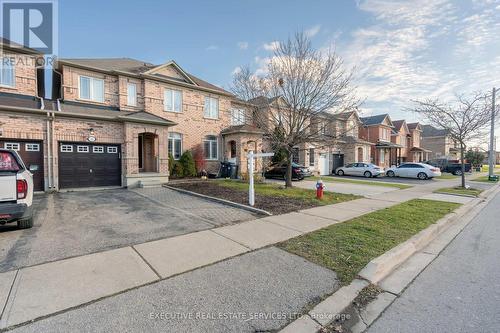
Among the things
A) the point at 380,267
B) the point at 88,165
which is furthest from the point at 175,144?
the point at 380,267

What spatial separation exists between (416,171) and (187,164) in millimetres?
21290

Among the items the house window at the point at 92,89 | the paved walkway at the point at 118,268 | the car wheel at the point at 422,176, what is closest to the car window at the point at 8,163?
the paved walkway at the point at 118,268

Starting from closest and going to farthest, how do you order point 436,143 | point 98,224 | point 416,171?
1. point 98,224
2. point 416,171
3. point 436,143

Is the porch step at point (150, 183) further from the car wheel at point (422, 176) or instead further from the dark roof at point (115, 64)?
the car wheel at point (422, 176)

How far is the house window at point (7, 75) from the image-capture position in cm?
A: 1227

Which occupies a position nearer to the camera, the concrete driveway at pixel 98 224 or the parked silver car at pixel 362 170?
the concrete driveway at pixel 98 224

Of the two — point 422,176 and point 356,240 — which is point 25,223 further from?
point 422,176

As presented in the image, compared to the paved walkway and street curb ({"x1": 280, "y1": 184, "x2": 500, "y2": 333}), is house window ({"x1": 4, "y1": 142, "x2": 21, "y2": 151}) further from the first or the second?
street curb ({"x1": 280, "y1": 184, "x2": 500, "y2": 333})

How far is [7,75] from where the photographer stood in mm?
12398

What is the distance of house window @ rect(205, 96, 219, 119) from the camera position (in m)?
19.0

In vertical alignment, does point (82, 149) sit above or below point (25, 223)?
above

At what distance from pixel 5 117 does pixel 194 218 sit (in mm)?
10635

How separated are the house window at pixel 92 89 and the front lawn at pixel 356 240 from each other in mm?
15089

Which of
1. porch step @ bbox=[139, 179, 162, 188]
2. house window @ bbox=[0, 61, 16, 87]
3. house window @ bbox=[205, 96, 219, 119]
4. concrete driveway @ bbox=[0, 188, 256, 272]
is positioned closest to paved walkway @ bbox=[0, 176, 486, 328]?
concrete driveway @ bbox=[0, 188, 256, 272]
